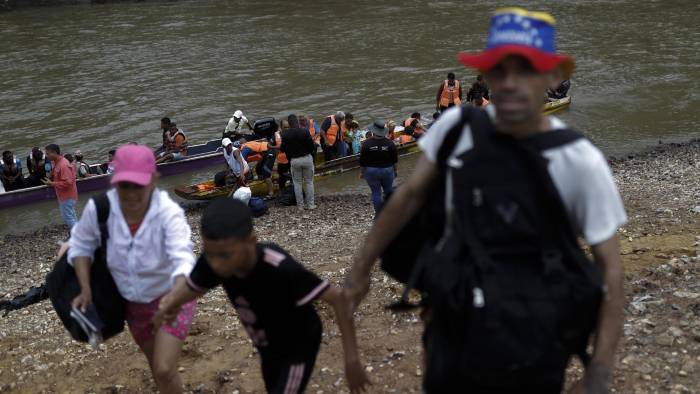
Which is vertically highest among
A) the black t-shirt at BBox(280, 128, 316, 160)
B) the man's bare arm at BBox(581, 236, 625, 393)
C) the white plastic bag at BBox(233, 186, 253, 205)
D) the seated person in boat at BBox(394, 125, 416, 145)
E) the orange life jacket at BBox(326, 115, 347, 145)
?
the man's bare arm at BBox(581, 236, 625, 393)

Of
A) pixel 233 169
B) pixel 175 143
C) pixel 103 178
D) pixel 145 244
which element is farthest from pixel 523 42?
pixel 175 143

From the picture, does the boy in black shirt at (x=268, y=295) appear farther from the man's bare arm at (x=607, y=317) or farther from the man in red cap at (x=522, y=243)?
the man's bare arm at (x=607, y=317)

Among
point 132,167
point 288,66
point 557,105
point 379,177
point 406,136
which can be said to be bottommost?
point 557,105

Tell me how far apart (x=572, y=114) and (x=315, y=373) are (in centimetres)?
1916

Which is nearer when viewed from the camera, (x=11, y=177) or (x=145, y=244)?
(x=145, y=244)

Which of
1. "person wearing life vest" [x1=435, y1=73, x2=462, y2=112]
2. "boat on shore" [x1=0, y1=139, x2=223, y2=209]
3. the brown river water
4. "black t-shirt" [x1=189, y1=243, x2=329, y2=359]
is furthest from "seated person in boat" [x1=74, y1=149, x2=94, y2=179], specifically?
"black t-shirt" [x1=189, y1=243, x2=329, y2=359]

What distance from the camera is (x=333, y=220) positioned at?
13.9 meters

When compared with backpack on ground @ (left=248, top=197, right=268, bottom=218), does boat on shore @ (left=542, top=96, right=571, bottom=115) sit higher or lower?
lower

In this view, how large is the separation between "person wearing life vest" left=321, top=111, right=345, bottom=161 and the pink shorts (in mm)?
12660

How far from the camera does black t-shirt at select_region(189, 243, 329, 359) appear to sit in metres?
3.47

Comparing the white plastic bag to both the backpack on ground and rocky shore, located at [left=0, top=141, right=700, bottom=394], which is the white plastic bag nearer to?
the backpack on ground

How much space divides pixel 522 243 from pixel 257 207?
1233 cm

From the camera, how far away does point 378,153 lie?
12.4 meters

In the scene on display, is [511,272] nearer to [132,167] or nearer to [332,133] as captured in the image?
[132,167]
